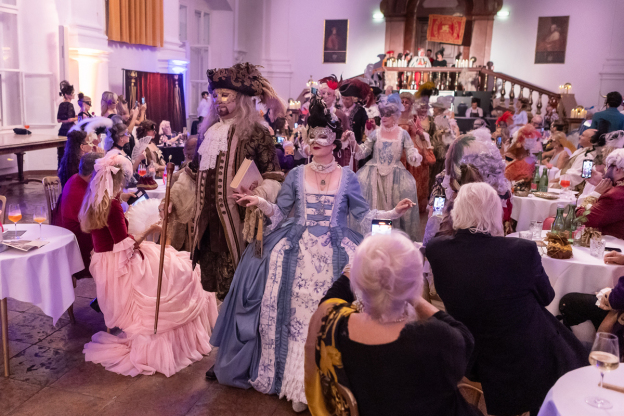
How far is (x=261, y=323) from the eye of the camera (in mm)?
2979

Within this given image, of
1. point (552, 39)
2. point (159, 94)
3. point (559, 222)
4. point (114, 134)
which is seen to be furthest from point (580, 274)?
point (552, 39)

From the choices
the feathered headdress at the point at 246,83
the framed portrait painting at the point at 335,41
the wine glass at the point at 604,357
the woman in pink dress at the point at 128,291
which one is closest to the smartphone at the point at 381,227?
the wine glass at the point at 604,357

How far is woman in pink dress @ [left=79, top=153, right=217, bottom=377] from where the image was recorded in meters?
3.26

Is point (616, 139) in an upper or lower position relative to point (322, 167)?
upper

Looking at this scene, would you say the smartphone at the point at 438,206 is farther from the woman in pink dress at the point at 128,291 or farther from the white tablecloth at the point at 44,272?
the white tablecloth at the point at 44,272

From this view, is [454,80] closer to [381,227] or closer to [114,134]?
[114,134]

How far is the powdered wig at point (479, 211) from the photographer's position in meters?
2.20

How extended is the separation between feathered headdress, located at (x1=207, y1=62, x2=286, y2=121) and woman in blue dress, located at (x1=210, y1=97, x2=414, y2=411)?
283 mm

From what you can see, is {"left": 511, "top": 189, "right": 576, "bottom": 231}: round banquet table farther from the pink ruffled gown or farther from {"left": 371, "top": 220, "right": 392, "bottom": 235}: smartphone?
the pink ruffled gown

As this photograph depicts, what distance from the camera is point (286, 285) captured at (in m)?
2.92

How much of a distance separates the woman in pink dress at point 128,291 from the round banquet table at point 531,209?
9.84 feet

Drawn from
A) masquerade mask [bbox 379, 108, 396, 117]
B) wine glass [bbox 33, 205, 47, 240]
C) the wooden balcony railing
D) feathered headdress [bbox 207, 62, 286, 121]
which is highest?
the wooden balcony railing

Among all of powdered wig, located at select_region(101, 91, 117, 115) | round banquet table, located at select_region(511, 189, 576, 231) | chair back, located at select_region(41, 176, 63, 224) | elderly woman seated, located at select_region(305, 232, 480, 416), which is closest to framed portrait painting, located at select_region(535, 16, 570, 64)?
round banquet table, located at select_region(511, 189, 576, 231)

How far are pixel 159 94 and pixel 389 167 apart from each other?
7.47 metres
